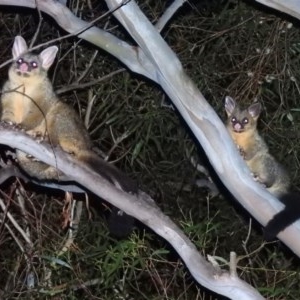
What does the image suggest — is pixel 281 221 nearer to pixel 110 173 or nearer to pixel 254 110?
pixel 110 173

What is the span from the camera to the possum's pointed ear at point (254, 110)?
567 centimetres

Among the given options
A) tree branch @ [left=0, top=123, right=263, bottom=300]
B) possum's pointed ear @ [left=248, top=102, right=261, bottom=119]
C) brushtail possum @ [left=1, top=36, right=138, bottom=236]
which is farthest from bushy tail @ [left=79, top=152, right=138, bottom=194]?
possum's pointed ear @ [left=248, top=102, right=261, bottom=119]

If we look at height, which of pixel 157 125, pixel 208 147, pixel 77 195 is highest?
pixel 208 147

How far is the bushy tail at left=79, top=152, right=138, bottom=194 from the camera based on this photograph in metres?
4.77

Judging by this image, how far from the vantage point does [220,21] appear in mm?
6180

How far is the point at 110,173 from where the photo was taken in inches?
190

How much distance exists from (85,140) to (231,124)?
903mm

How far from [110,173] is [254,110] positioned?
3.68ft

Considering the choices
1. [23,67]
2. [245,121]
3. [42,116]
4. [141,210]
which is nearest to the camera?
[141,210]

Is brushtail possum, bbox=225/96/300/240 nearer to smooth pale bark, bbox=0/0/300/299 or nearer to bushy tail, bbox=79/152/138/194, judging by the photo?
smooth pale bark, bbox=0/0/300/299

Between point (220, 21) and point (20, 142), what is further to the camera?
point (220, 21)

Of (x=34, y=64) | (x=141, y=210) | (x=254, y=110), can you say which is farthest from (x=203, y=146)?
(x=254, y=110)

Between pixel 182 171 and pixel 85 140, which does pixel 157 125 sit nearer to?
pixel 182 171

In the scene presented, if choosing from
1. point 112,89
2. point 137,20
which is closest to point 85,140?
point 137,20
